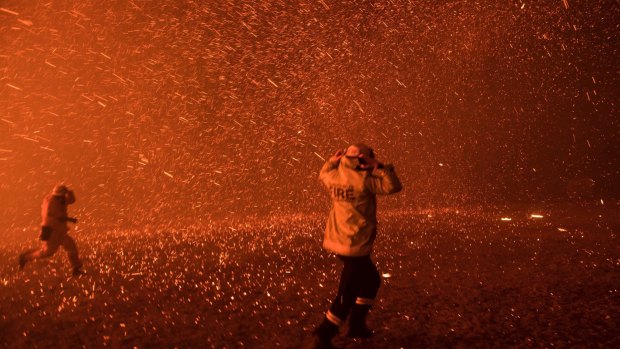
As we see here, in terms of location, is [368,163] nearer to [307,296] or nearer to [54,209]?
[307,296]

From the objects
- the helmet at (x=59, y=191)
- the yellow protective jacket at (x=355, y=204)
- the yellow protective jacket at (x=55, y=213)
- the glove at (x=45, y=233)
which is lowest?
the glove at (x=45, y=233)

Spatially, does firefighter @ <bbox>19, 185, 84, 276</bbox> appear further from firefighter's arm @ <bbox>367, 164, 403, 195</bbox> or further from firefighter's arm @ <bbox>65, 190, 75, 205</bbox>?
firefighter's arm @ <bbox>367, 164, 403, 195</bbox>

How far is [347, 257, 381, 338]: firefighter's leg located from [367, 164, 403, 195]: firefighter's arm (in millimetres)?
695

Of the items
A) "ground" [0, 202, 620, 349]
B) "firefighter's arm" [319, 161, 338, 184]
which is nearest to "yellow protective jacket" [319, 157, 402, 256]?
"firefighter's arm" [319, 161, 338, 184]

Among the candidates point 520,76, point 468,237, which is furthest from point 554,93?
point 468,237

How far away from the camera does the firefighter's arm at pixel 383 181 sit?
13.4ft

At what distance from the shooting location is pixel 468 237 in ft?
38.4

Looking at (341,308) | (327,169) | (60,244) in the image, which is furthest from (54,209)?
(341,308)

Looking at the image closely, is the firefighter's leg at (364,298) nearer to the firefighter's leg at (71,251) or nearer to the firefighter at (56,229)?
the firefighter at (56,229)

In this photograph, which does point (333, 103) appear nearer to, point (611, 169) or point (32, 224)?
point (611, 169)

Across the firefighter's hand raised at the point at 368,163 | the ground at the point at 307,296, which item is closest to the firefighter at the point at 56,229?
the ground at the point at 307,296

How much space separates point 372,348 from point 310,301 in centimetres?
195

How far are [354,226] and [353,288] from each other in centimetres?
57

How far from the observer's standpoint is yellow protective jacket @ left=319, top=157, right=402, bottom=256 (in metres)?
4.17
